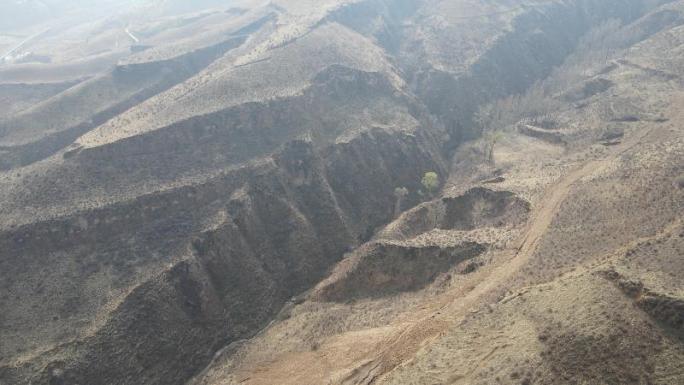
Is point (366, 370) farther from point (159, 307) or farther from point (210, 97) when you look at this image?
point (210, 97)

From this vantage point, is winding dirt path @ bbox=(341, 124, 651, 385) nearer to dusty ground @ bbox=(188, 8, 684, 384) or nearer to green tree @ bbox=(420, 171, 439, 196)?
dusty ground @ bbox=(188, 8, 684, 384)

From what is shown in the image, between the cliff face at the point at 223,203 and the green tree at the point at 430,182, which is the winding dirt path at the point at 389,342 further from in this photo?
the green tree at the point at 430,182

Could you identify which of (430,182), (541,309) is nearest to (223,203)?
(430,182)

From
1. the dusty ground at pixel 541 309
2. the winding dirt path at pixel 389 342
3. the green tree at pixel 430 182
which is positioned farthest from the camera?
the green tree at pixel 430 182

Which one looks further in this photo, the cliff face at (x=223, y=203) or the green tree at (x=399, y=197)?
Answer: the green tree at (x=399, y=197)

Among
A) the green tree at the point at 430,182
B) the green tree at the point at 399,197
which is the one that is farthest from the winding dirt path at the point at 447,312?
the green tree at the point at 399,197

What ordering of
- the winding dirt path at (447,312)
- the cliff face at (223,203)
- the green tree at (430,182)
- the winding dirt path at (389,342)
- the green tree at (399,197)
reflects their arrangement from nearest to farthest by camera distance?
the winding dirt path at (447,312) < the winding dirt path at (389,342) < the cliff face at (223,203) < the green tree at (399,197) < the green tree at (430,182)

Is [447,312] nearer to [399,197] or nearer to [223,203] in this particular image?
[223,203]

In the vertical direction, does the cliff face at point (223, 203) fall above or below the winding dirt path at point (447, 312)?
above
